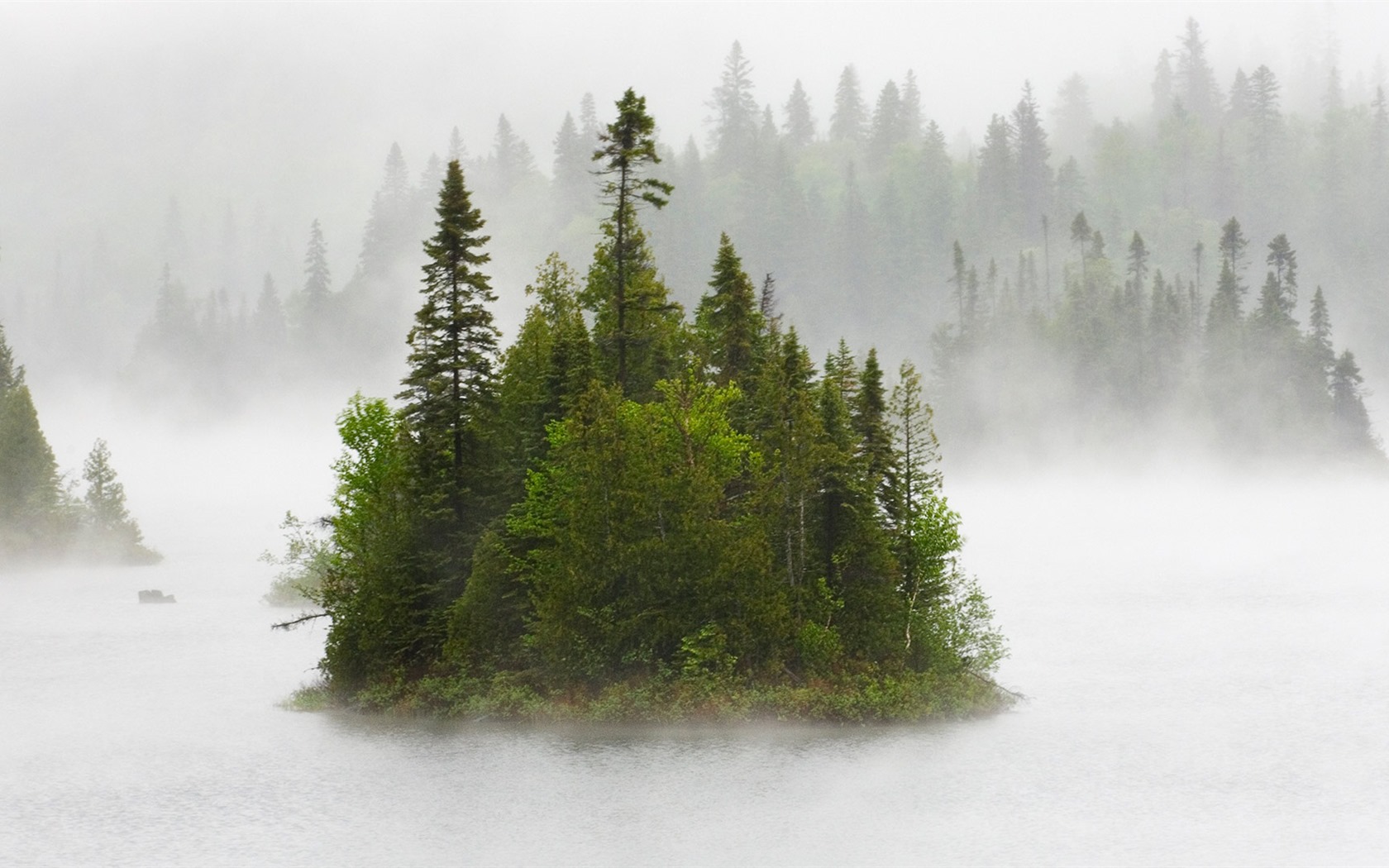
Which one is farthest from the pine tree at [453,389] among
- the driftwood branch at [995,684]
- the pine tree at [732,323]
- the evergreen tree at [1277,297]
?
the evergreen tree at [1277,297]

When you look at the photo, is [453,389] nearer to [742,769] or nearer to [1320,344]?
[742,769]

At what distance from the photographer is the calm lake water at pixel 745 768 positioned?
43.8 m

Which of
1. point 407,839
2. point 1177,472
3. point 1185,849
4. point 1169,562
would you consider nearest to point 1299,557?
point 1169,562

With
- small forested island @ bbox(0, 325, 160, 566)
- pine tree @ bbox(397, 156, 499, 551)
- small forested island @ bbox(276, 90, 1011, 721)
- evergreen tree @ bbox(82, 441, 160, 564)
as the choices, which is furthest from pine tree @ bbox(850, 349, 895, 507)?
evergreen tree @ bbox(82, 441, 160, 564)

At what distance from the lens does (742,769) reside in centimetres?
5203

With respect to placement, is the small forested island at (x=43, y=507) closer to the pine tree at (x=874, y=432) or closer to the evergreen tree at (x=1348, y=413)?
the pine tree at (x=874, y=432)

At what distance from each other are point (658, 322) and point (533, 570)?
542 inches

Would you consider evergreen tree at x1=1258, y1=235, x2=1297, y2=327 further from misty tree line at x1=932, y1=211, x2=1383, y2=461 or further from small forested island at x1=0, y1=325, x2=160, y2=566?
small forested island at x1=0, y1=325, x2=160, y2=566

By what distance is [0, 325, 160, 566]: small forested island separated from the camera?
12612cm

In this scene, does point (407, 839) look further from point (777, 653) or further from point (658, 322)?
point (658, 322)

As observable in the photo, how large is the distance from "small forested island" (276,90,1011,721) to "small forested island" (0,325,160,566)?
73.1 metres

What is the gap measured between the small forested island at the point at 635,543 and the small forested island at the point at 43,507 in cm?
7312

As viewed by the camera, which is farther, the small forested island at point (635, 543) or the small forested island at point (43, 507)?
the small forested island at point (43, 507)

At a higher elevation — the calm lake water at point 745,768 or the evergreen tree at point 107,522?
the evergreen tree at point 107,522
